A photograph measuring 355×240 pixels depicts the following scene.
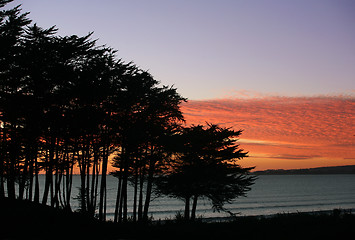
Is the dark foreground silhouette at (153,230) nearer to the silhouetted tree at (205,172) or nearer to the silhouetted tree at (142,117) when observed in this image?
the silhouetted tree at (142,117)

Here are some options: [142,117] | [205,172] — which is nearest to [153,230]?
[142,117]

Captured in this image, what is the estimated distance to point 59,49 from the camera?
986 inches

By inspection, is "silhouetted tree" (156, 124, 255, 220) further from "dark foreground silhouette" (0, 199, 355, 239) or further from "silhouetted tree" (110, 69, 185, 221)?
"dark foreground silhouette" (0, 199, 355, 239)

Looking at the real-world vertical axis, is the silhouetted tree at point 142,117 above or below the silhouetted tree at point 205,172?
above

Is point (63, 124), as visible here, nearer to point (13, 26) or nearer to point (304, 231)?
point (13, 26)

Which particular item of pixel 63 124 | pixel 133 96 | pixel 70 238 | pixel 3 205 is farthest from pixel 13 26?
pixel 70 238

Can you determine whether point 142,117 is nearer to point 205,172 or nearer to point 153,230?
point 205,172

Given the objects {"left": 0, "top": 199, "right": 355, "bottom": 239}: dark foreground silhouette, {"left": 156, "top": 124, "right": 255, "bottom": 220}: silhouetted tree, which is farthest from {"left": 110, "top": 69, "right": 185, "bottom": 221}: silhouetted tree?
{"left": 0, "top": 199, "right": 355, "bottom": 239}: dark foreground silhouette

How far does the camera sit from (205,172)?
1348 inches

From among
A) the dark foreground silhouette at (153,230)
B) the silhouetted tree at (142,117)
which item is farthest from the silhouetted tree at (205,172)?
the dark foreground silhouette at (153,230)

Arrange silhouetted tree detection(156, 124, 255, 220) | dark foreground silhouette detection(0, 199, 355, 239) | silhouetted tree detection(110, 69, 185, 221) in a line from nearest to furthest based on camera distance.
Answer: dark foreground silhouette detection(0, 199, 355, 239), silhouetted tree detection(110, 69, 185, 221), silhouetted tree detection(156, 124, 255, 220)

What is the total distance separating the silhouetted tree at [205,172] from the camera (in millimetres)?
34281

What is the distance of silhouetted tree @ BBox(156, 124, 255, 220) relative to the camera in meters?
34.3

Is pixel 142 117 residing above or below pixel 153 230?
above
